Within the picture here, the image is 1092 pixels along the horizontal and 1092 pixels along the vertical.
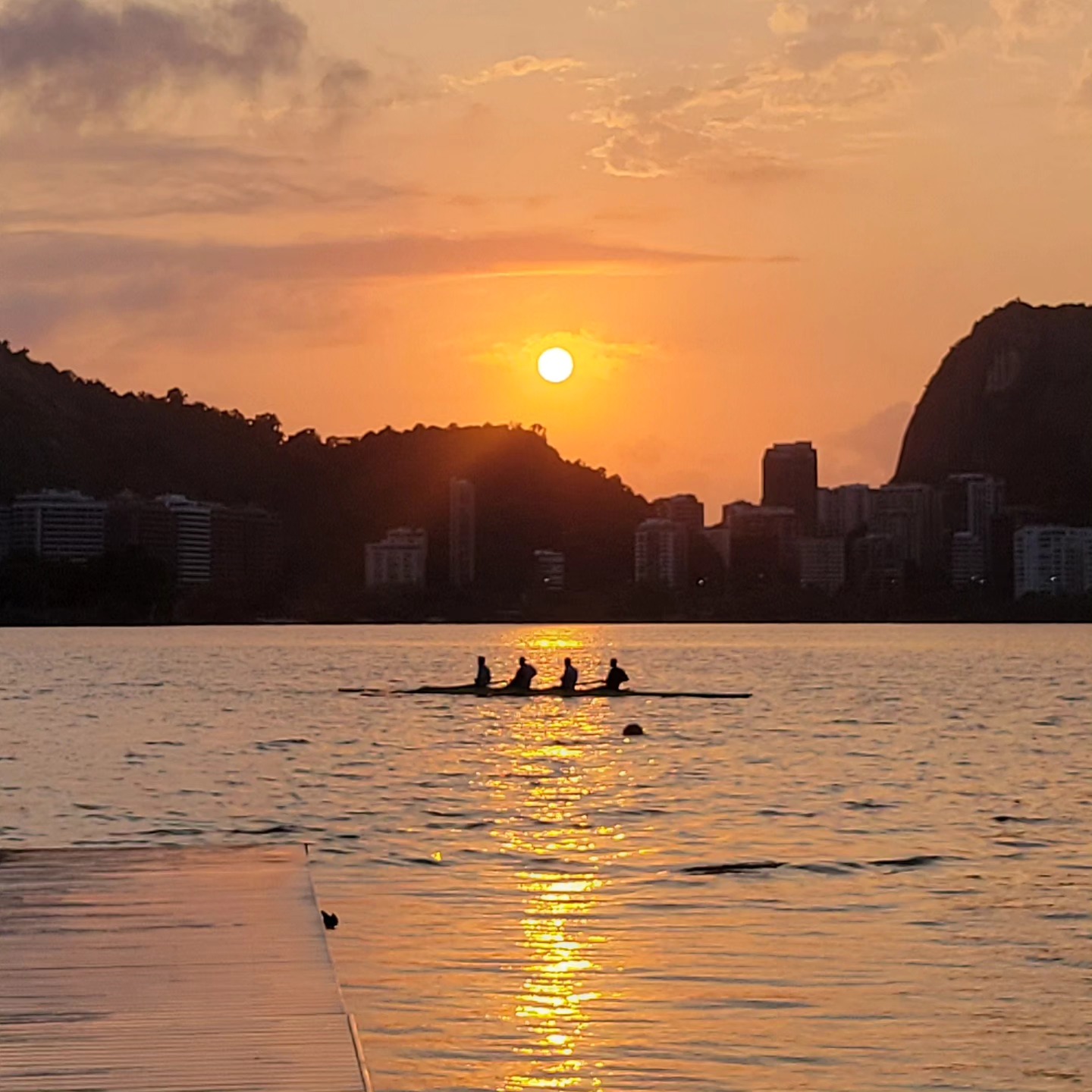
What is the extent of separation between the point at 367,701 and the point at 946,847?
4903 cm

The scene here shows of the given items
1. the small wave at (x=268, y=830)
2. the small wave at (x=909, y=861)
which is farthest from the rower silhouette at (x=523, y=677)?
the small wave at (x=909, y=861)

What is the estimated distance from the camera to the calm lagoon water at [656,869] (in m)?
16.3

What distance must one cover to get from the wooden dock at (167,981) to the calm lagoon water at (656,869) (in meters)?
1.21

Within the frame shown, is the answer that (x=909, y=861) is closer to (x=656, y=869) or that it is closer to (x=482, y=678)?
(x=656, y=869)

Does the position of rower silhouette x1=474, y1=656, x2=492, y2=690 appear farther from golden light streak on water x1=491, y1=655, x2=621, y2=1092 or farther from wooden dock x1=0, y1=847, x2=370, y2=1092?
wooden dock x1=0, y1=847, x2=370, y2=1092

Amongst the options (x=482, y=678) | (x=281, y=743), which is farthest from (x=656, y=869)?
(x=482, y=678)

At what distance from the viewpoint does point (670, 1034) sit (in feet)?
54.4

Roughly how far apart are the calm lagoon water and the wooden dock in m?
1.21

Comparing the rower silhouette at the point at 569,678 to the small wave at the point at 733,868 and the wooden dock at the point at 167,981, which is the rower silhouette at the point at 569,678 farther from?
the wooden dock at the point at 167,981

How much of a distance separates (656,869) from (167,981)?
41.1 feet

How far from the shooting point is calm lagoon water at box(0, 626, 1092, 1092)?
16328 mm

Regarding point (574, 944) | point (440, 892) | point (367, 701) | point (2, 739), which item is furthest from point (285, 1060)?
point (367, 701)

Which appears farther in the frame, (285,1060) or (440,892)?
(440,892)

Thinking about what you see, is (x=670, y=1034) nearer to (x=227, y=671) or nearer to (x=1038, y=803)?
(x=1038, y=803)
